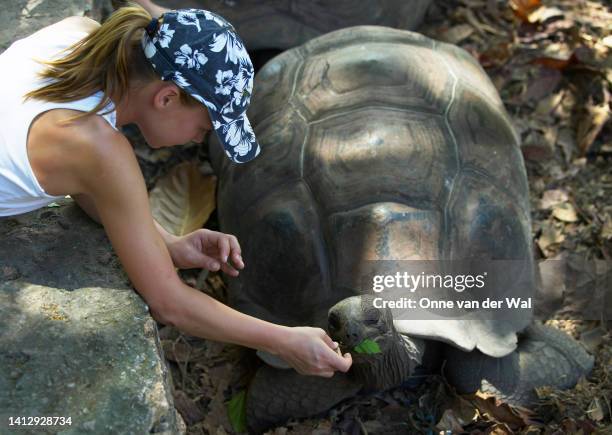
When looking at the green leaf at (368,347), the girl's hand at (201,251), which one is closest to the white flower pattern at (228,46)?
the girl's hand at (201,251)

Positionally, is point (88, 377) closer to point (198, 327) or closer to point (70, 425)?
point (70, 425)

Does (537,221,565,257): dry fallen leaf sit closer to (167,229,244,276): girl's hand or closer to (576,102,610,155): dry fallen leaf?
(576,102,610,155): dry fallen leaf

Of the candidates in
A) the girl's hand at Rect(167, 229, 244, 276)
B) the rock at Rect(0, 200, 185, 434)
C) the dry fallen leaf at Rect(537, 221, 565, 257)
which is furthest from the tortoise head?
the dry fallen leaf at Rect(537, 221, 565, 257)

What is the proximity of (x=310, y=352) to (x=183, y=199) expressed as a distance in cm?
151

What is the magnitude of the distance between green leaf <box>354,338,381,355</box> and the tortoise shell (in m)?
0.18

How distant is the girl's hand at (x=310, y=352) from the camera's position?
190 cm

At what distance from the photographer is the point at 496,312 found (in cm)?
265

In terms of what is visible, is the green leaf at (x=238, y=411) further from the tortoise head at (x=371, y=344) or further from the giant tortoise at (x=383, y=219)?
the tortoise head at (x=371, y=344)

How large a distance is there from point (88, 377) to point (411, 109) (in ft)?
5.16

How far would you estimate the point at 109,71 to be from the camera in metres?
Result: 1.83

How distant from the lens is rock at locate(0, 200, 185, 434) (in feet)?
5.43

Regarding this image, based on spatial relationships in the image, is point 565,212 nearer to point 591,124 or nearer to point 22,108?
point 591,124

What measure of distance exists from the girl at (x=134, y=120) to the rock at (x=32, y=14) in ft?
2.60

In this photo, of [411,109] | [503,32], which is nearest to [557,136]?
[503,32]
